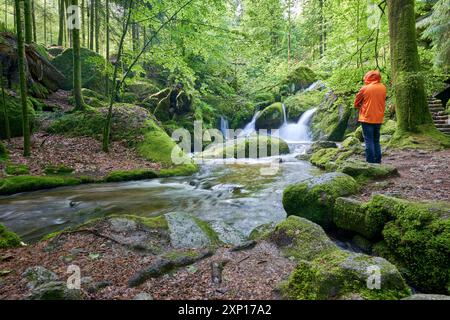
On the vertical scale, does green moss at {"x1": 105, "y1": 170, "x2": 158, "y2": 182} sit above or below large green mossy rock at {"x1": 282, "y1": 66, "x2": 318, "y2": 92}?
below

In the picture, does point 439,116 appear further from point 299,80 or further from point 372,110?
point 299,80

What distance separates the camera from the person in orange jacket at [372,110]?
6.26 metres

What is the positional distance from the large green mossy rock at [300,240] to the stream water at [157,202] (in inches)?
49.5

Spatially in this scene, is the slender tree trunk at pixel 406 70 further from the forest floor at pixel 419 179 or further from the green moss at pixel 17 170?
the green moss at pixel 17 170

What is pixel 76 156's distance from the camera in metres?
9.40

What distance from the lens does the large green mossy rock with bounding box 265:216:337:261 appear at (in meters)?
3.16

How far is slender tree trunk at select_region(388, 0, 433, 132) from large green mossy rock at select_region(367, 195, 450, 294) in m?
5.61

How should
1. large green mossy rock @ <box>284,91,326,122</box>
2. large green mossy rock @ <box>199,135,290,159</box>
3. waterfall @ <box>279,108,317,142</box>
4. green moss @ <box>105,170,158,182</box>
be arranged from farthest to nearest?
large green mossy rock @ <box>284,91,326,122</box>
waterfall @ <box>279,108,317,142</box>
large green mossy rock @ <box>199,135,290,159</box>
green moss @ <box>105,170,158,182</box>

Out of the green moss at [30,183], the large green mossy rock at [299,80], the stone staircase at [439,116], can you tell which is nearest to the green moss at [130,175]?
the green moss at [30,183]

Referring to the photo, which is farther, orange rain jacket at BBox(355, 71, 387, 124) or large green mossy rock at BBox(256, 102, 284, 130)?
large green mossy rock at BBox(256, 102, 284, 130)

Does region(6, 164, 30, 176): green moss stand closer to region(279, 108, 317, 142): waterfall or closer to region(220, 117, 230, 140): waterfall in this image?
region(220, 117, 230, 140): waterfall

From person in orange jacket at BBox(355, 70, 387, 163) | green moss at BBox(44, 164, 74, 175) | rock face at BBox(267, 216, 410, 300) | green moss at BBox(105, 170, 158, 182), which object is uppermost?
person in orange jacket at BBox(355, 70, 387, 163)

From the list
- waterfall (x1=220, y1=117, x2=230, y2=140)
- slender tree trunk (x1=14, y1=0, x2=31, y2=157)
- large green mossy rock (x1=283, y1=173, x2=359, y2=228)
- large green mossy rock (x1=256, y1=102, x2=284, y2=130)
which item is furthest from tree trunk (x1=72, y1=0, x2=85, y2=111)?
large green mossy rock (x1=256, y1=102, x2=284, y2=130)
